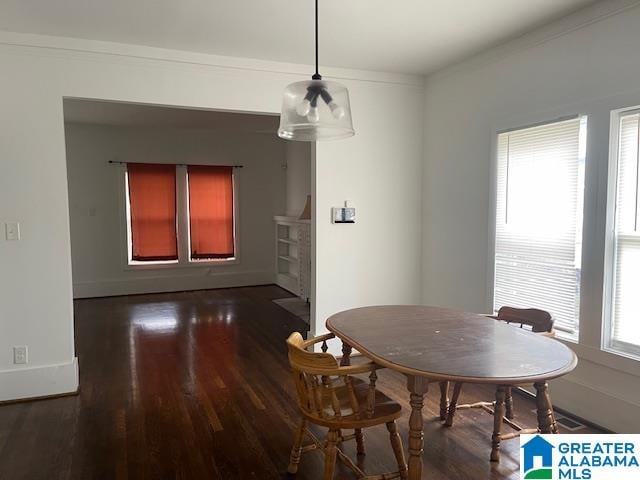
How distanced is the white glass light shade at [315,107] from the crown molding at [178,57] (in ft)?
5.85

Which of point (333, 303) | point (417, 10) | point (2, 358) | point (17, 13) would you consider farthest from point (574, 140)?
point (2, 358)

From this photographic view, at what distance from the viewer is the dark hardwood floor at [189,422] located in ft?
7.91

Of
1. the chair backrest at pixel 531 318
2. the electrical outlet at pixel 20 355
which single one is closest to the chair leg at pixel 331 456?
the chair backrest at pixel 531 318

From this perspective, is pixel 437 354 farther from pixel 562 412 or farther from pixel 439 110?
pixel 439 110

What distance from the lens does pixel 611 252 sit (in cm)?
275

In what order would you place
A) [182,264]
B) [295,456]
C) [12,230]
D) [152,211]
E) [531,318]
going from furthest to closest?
1. [182,264]
2. [152,211]
3. [12,230]
4. [531,318]
5. [295,456]

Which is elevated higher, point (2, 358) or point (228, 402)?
point (2, 358)

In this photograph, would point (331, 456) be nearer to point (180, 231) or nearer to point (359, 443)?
point (359, 443)

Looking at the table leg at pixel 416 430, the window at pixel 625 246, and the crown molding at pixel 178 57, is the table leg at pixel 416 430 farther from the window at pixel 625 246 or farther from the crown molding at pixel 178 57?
the crown molding at pixel 178 57

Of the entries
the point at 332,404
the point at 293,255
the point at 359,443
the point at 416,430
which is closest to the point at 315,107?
the point at 332,404

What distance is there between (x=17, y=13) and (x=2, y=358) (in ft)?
7.61

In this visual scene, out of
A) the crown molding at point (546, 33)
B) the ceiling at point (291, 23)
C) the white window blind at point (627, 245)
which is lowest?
the white window blind at point (627, 245)

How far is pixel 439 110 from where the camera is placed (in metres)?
4.21

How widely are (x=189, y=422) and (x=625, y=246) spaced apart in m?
2.90
